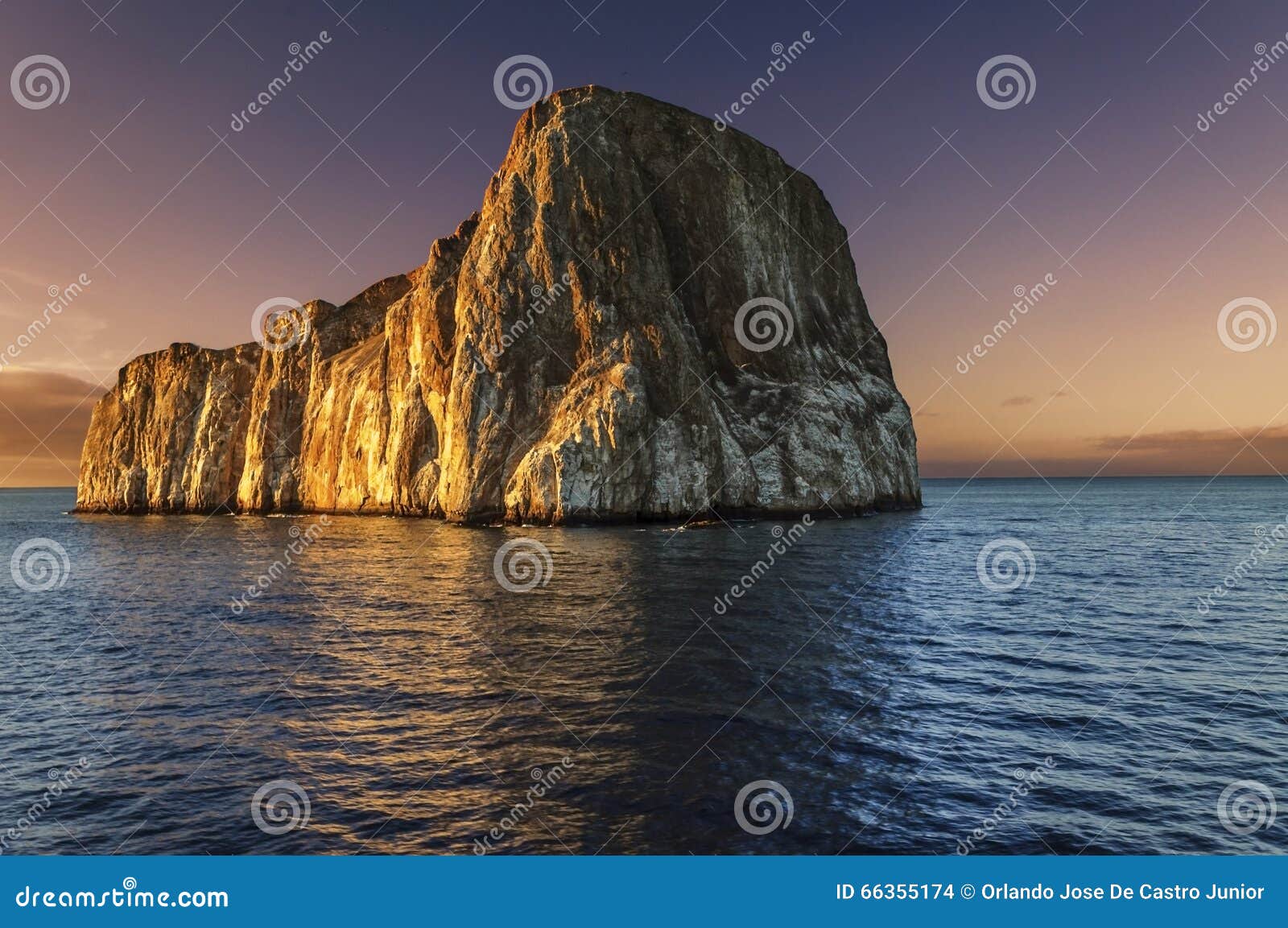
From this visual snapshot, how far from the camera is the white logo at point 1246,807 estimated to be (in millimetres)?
12289

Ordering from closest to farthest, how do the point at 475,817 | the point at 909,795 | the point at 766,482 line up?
the point at 475,817
the point at 909,795
the point at 766,482

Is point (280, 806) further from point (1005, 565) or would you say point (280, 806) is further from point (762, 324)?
point (762, 324)

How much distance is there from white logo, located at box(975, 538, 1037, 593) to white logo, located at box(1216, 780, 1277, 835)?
82.0 feet

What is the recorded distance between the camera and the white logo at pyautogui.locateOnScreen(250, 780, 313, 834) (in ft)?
39.9

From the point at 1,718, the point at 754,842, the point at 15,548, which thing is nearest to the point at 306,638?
the point at 1,718

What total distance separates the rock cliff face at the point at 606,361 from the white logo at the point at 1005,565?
22.1 m

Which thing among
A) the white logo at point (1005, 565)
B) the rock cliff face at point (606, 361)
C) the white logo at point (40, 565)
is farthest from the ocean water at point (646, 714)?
the rock cliff face at point (606, 361)

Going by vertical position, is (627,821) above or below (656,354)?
below

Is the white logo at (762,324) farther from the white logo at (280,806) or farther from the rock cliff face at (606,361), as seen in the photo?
the white logo at (280,806)

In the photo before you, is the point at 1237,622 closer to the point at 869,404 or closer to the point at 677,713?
the point at 677,713

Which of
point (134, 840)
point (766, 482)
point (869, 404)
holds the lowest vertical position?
point (134, 840)

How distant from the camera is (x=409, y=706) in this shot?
1844 centimetres

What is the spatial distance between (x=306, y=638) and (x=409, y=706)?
10.6m

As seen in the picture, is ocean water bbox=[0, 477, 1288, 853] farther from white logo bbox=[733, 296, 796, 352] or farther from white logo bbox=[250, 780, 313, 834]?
white logo bbox=[733, 296, 796, 352]
